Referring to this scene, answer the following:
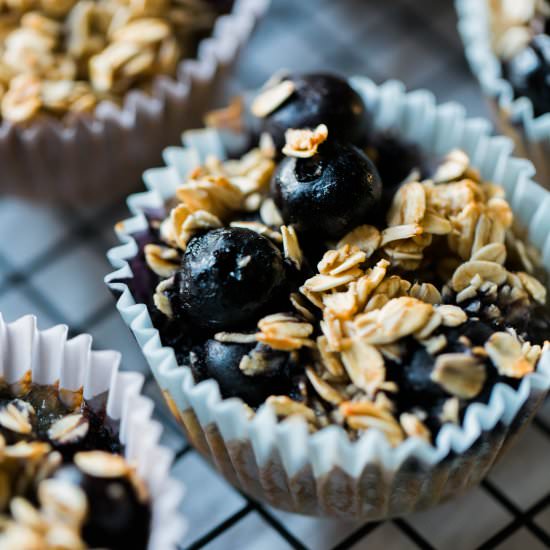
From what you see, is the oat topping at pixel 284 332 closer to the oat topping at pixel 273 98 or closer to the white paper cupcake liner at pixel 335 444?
the white paper cupcake liner at pixel 335 444

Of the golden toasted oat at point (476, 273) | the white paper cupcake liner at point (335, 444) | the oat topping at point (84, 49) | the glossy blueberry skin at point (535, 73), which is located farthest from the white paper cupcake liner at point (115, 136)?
the golden toasted oat at point (476, 273)

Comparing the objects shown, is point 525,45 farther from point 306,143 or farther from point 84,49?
point 84,49

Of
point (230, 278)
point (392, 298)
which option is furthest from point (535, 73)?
point (230, 278)

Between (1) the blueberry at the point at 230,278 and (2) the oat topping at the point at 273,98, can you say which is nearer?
(1) the blueberry at the point at 230,278

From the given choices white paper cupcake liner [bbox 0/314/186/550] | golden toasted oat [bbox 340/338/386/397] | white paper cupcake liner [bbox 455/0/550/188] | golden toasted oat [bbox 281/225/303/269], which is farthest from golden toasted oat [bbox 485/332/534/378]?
white paper cupcake liner [bbox 455/0/550/188]

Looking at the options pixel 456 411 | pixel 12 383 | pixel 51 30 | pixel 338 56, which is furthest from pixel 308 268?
pixel 338 56

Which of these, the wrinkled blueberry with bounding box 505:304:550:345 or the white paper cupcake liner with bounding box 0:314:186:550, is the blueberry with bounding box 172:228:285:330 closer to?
the white paper cupcake liner with bounding box 0:314:186:550

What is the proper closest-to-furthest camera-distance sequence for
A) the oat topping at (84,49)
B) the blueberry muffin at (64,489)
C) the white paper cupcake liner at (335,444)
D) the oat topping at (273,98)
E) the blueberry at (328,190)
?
1. the blueberry muffin at (64,489)
2. the white paper cupcake liner at (335,444)
3. the blueberry at (328,190)
4. the oat topping at (273,98)
5. the oat topping at (84,49)

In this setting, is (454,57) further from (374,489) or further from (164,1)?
(374,489)
